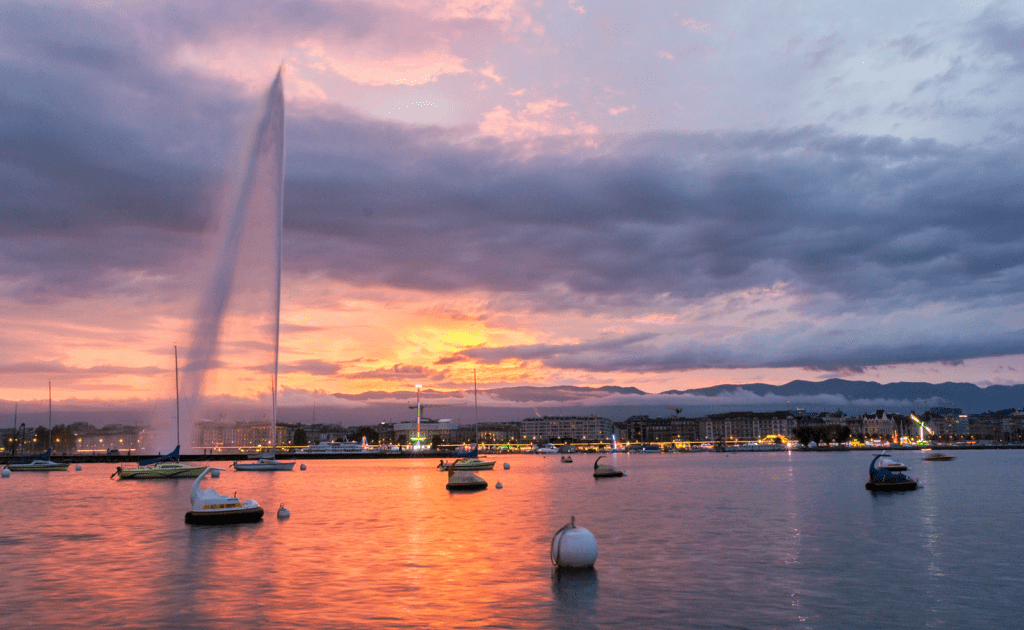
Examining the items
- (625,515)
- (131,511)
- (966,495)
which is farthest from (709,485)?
(131,511)

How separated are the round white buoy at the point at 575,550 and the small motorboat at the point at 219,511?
2737 cm

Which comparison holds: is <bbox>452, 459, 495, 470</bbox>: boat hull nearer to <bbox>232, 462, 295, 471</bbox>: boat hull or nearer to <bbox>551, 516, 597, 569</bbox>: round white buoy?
<bbox>232, 462, 295, 471</bbox>: boat hull

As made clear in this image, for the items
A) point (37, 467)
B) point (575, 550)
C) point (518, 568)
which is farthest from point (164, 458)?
point (575, 550)

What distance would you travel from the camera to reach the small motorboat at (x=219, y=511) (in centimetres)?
4975

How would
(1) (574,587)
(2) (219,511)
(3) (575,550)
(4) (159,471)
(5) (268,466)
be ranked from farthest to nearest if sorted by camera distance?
1. (5) (268,466)
2. (4) (159,471)
3. (2) (219,511)
4. (3) (575,550)
5. (1) (574,587)

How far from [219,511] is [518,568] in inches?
1018

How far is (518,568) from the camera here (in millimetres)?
32344

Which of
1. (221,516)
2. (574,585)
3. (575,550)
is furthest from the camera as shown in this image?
(221,516)

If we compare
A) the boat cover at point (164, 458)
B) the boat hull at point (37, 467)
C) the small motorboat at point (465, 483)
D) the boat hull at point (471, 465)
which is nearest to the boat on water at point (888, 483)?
the small motorboat at point (465, 483)

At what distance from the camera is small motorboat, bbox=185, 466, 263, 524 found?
49750mm

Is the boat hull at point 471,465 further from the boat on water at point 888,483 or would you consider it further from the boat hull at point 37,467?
the boat hull at point 37,467

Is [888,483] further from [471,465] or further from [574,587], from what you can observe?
[471,465]

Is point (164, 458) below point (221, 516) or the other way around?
below

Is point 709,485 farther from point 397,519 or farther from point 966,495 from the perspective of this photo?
point 397,519
